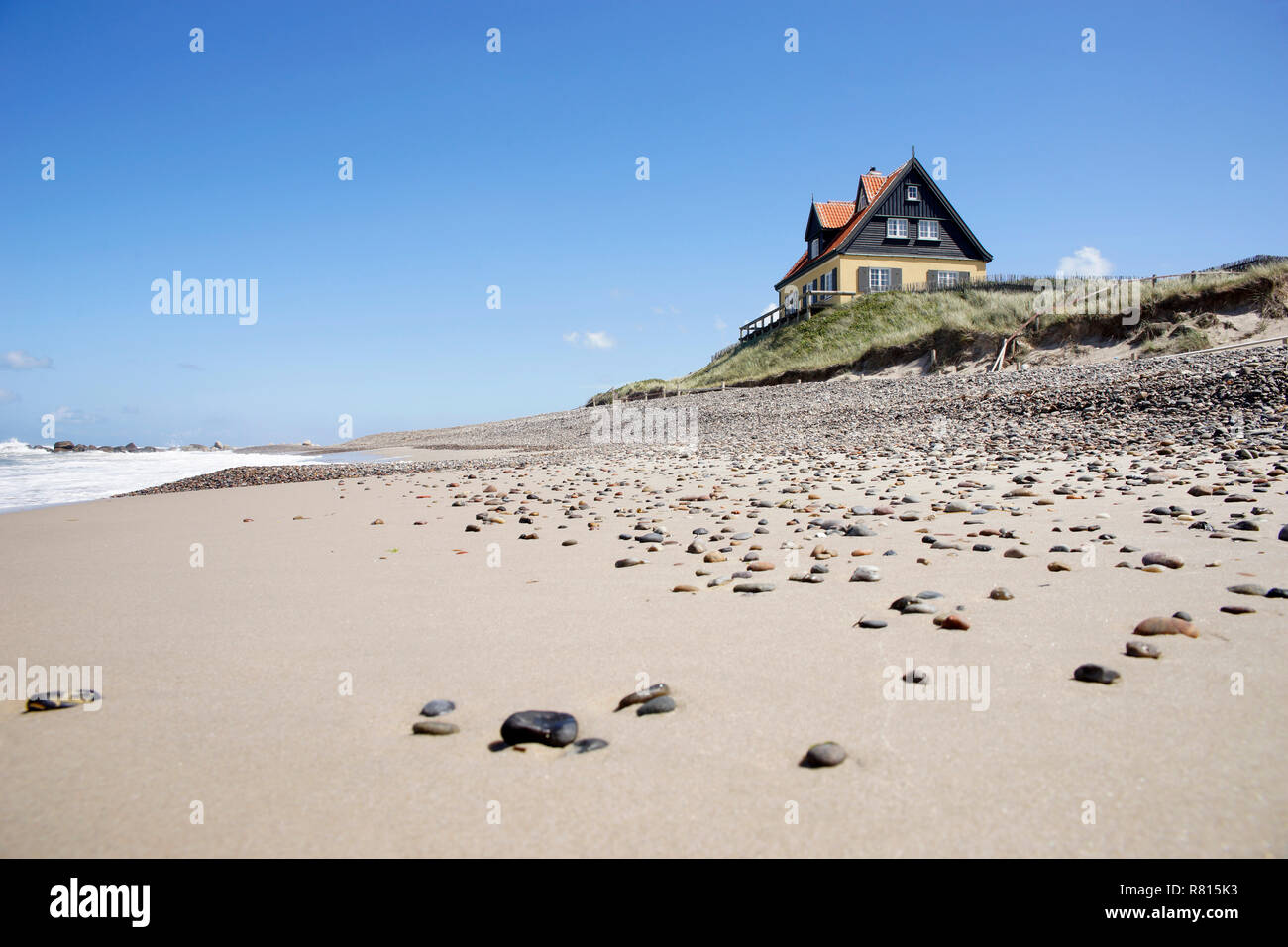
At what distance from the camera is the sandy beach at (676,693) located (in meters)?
1.81

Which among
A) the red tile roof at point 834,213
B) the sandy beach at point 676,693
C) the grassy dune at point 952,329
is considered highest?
the red tile roof at point 834,213

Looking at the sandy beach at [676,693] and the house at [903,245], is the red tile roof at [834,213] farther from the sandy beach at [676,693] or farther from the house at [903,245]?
the sandy beach at [676,693]

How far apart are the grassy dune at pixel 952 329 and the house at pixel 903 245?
10.3 ft

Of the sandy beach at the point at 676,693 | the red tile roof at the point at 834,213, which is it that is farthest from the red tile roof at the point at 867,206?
the sandy beach at the point at 676,693

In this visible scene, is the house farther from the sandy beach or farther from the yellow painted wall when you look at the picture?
the sandy beach

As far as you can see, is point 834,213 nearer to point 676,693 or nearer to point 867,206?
point 867,206

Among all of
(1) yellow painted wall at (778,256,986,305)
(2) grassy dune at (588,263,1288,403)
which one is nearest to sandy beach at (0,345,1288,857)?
(2) grassy dune at (588,263,1288,403)

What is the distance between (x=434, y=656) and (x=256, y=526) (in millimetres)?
5392

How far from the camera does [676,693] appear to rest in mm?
2637

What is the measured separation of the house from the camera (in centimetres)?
3809

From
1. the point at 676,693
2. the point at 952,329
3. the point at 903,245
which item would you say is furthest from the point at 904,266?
the point at 676,693

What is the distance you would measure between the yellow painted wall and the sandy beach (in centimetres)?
3415

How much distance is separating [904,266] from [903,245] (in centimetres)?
130
